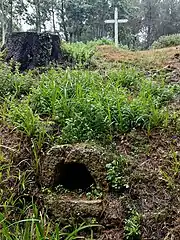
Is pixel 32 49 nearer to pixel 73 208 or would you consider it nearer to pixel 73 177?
pixel 73 177

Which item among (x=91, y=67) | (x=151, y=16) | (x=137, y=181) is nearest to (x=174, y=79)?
(x=91, y=67)

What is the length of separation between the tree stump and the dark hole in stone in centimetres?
245

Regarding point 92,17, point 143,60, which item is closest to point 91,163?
point 143,60

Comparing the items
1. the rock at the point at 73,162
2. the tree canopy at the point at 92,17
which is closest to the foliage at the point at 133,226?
the rock at the point at 73,162


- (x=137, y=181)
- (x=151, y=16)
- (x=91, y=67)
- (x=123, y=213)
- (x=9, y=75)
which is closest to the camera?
(x=123, y=213)

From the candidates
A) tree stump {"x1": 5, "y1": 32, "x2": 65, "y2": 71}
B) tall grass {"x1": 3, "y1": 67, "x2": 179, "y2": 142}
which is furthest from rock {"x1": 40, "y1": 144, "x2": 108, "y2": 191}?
tree stump {"x1": 5, "y1": 32, "x2": 65, "y2": 71}

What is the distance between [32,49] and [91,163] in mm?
3029

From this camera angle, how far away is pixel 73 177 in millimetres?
3025

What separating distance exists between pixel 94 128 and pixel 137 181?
684 mm

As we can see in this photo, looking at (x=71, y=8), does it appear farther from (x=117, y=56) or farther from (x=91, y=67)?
(x=91, y=67)

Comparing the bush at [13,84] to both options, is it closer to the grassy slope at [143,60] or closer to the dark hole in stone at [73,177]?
the dark hole in stone at [73,177]

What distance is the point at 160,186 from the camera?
2.57 meters

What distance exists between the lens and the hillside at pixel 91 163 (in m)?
2.42

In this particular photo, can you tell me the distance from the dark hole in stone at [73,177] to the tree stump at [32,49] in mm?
2451
